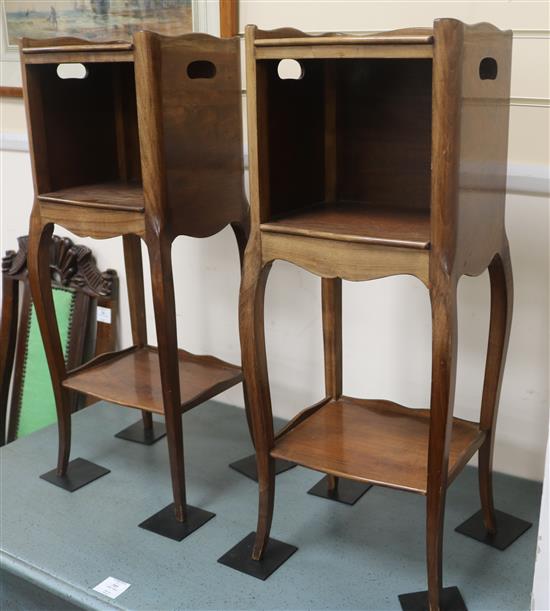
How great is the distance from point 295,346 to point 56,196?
85 centimetres

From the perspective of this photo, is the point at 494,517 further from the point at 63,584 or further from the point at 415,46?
the point at 415,46

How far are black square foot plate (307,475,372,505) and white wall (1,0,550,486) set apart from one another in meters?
0.29

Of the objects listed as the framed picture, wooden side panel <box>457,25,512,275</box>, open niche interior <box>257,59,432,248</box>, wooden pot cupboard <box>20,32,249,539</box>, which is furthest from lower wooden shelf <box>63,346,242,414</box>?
the framed picture

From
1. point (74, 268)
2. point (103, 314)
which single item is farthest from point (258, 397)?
point (74, 268)

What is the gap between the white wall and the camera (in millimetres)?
1822

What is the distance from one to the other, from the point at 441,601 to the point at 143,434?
1.07m

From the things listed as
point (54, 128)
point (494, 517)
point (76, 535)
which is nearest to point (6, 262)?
point (54, 128)

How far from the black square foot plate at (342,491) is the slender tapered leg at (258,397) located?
0.92ft

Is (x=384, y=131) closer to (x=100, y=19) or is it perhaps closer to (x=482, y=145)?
(x=482, y=145)

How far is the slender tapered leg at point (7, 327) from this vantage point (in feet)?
9.54

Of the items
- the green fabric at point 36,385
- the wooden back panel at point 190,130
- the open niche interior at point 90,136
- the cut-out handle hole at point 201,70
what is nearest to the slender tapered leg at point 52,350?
the open niche interior at point 90,136

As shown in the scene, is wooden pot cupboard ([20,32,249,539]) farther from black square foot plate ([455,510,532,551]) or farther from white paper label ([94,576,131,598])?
black square foot plate ([455,510,532,551])

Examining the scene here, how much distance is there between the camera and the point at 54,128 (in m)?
1.96

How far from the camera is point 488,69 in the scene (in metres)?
1.52
